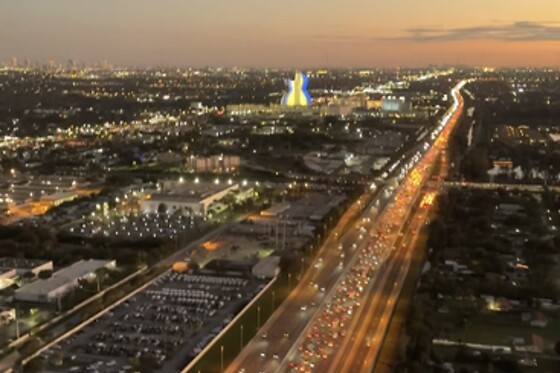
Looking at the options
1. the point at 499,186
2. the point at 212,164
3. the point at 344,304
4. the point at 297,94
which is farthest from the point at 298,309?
the point at 297,94

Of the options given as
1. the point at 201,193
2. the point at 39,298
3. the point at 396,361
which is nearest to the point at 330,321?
the point at 396,361

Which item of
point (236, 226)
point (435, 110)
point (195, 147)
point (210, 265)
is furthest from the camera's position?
point (435, 110)

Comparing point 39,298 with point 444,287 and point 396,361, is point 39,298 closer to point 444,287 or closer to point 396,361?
point 396,361

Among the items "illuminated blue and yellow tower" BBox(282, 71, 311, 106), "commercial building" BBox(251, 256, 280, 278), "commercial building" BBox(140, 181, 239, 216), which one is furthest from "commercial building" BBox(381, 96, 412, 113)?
"commercial building" BBox(251, 256, 280, 278)

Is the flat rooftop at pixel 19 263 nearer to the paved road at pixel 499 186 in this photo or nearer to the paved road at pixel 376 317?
the paved road at pixel 376 317

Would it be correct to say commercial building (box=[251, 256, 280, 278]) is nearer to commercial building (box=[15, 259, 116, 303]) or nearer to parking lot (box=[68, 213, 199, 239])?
commercial building (box=[15, 259, 116, 303])

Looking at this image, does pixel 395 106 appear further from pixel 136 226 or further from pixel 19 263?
pixel 19 263
